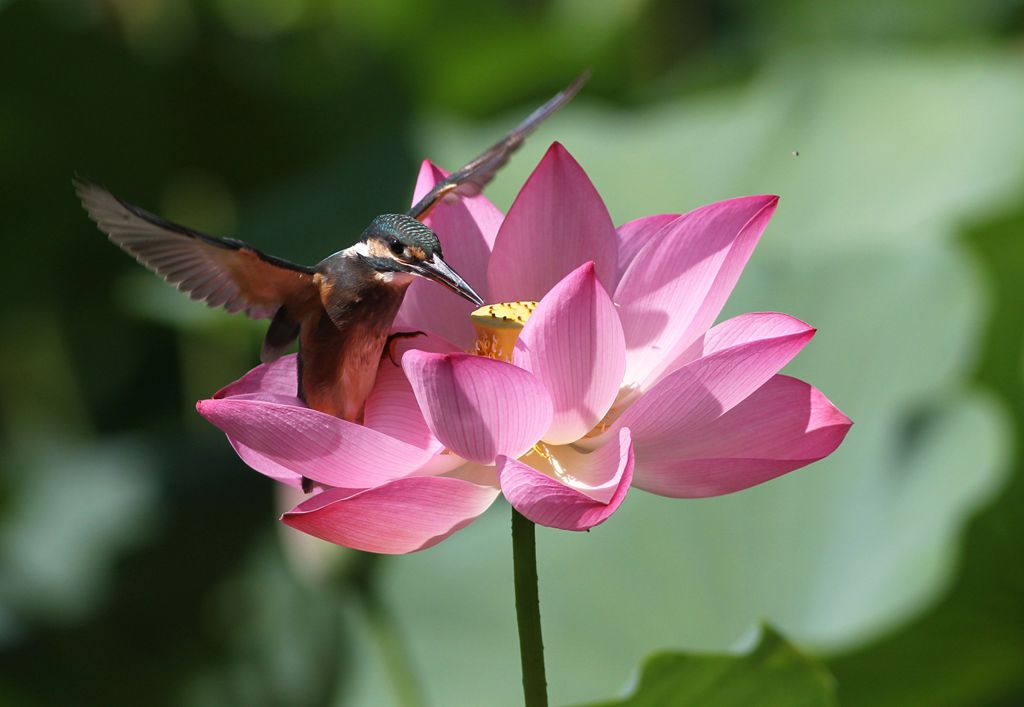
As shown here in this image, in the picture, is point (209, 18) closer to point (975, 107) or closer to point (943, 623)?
point (975, 107)

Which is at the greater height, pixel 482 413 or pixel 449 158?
pixel 449 158

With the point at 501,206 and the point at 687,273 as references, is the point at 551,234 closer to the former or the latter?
the point at 687,273

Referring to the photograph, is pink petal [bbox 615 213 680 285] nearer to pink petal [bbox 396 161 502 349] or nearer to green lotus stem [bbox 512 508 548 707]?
pink petal [bbox 396 161 502 349]

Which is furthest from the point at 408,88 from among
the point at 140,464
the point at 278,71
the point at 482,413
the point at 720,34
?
the point at 482,413

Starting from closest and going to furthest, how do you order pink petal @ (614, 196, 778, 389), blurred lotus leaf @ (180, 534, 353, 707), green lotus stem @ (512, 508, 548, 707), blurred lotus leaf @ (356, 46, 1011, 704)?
1. green lotus stem @ (512, 508, 548, 707)
2. pink petal @ (614, 196, 778, 389)
3. blurred lotus leaf @ (356, 46, 1011, 704)
4. blurred lotus leaf @ (180, 534, 353, 707)

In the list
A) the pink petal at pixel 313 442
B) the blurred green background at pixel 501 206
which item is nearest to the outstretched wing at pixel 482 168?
the pink petal at pixel 313 442

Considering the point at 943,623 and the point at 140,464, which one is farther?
the point at 140,464

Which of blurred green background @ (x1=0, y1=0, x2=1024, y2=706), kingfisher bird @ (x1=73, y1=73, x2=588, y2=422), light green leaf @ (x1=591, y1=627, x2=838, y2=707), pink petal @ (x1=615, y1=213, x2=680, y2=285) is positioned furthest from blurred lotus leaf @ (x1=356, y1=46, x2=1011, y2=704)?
kingfisher bird @ (x1=73, y1=73, x2=588, y2=422)
